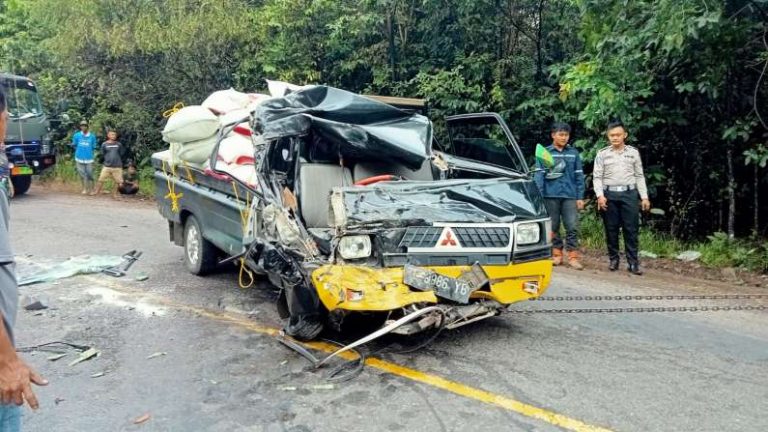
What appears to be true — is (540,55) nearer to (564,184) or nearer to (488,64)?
(488,64)

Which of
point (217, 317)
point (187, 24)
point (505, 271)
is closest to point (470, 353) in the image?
point (505, 271)

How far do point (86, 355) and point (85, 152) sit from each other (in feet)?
38.0

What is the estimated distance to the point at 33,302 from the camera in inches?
228

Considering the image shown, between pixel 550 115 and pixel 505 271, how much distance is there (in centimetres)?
672

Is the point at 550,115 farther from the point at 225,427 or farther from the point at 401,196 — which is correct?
the point at 225,427

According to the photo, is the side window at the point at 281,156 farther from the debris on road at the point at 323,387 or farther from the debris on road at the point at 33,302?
the debris on road at the point at 33,302

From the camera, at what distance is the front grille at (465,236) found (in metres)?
4.30

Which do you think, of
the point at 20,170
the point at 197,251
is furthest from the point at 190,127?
the point at 20,170

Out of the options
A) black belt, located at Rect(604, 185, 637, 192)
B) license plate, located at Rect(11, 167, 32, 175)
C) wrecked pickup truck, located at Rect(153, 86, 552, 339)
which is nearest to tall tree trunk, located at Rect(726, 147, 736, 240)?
black belt, located at Rect(604, 185, 637, 192)

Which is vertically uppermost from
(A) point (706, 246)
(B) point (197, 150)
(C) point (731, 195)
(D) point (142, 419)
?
(B) point (197, 150)

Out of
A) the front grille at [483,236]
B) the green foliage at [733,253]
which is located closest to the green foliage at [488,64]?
the green foliage at [733,253]

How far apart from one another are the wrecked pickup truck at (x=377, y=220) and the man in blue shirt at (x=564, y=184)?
1808mm

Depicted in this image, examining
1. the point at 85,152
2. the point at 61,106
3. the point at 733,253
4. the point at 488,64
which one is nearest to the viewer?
the point at 733,253

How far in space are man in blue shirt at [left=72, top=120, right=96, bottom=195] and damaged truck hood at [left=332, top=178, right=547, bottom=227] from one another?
1213cm
